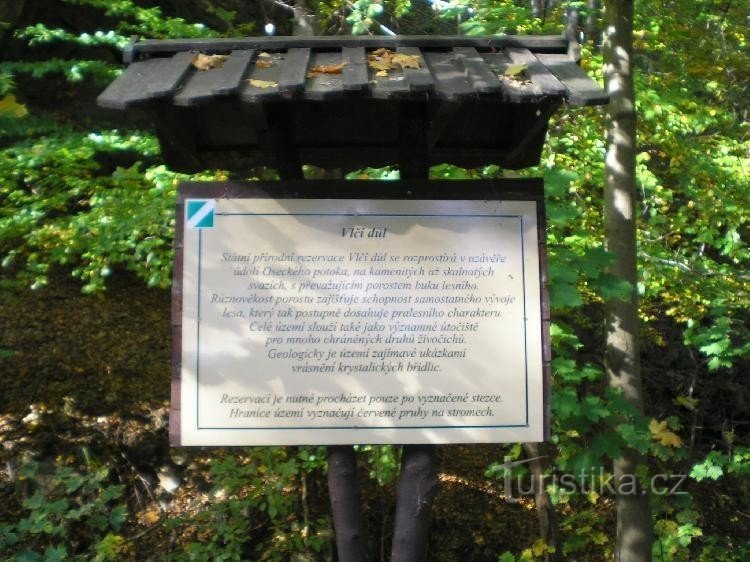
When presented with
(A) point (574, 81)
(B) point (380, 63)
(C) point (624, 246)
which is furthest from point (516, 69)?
(C) point (624, 246)

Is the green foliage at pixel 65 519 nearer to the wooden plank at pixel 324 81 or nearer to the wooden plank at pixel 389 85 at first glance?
the wooden plank at pixel 324 81

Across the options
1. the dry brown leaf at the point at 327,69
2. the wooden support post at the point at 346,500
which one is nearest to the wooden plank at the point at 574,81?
the dry brown leaf at the point at 327,69

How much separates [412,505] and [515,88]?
1486 millimetres

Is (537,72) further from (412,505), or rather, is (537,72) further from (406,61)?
(412,505)

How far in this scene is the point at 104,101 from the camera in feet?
6.43

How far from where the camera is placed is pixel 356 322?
2.40 metres

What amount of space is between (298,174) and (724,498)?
624 centimetres

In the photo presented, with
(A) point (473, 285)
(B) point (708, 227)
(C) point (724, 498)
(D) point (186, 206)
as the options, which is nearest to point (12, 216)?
(D) point (186, 206)

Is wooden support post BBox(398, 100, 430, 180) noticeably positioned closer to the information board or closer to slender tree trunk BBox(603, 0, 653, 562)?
the information board

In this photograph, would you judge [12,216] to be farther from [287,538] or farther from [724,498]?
[724,498]

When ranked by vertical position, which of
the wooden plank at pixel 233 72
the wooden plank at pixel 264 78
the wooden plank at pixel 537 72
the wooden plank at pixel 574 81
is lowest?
the wooden plank at pixel 574 81

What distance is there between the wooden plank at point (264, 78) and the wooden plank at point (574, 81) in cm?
85

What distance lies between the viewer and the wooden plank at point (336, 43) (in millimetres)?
2338

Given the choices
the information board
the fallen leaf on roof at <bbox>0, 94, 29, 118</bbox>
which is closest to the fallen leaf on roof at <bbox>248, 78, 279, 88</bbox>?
the information board
